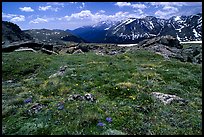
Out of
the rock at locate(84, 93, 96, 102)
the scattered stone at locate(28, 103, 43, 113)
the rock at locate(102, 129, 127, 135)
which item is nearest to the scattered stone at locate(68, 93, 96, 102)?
the rock at locate(84, 93, 96, 102)

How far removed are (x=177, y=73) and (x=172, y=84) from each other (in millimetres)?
4423

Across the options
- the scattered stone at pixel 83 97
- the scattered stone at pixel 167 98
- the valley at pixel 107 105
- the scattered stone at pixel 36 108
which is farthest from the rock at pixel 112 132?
the scattered stone at pixel 167 98

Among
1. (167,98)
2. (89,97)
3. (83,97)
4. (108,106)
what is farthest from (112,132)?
(167,98)

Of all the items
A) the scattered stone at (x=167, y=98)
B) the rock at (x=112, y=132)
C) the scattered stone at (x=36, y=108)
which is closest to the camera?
the rock at (x=112, y=132)

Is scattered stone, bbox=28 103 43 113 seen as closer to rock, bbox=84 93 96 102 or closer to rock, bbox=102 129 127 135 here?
rock, bbox=84 93 96 102

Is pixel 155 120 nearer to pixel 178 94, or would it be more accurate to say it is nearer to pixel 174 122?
pixel 174 122

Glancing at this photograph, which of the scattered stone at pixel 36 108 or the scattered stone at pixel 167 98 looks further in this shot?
the scattered stone at pixel 167 98

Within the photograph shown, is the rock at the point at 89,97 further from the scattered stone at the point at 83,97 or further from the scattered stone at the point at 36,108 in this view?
the scattered stone at the point at 36,108

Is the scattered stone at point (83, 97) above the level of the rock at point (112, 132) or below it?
above

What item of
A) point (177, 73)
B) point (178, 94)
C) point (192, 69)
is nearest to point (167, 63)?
point (192, 69)

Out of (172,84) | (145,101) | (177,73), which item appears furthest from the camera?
(177,73)

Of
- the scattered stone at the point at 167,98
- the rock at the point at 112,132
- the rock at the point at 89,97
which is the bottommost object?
the scattered stone at the point at 167,98

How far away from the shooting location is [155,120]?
50.1 ft

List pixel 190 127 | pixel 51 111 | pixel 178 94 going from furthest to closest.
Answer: pixel 178 94, pixel 51 111, pixel 190 127
